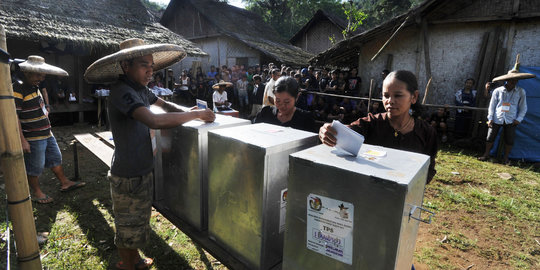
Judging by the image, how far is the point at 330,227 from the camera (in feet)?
3.52

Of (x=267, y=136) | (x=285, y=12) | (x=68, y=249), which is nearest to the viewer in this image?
(x=267, y=136)

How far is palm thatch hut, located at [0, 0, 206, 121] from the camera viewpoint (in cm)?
749

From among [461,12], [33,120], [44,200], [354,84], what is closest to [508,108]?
[461,12]

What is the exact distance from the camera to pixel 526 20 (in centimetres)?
697

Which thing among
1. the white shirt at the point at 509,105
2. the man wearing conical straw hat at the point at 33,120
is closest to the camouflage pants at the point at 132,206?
the man wearing conical straw hat at the point at 33,120

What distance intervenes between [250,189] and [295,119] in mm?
1375

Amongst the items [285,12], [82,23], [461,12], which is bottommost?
[82,23]

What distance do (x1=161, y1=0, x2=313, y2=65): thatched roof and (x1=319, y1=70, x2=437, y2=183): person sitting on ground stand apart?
1295 cm

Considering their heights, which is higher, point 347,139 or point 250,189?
point 347,139

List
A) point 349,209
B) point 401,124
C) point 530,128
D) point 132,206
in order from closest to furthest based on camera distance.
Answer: point 349,209, point 401,124, point 132,206, point 530,128

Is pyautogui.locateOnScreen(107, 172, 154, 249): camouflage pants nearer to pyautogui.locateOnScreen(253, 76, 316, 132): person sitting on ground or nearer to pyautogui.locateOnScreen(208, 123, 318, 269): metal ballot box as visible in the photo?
pyautogui.locateOnScreen(208, 123, 318, 269): metal ballot box

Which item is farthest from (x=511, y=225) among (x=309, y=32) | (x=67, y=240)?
(x=309, y=32)

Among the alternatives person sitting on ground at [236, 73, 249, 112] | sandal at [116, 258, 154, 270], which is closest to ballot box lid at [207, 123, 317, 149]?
sandal at [116, 258, 154, 270]

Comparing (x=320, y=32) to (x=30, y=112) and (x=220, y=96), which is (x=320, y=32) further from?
(x=30, y=112)
